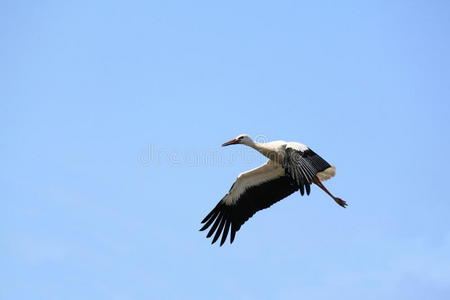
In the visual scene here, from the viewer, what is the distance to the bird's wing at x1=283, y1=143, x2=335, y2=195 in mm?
9180

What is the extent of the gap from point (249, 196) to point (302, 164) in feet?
4.99

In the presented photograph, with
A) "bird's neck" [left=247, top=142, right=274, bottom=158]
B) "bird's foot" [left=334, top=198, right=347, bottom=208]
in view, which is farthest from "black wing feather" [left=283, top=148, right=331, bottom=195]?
"bird's foot" [left=334, top=198, right=347, bottom=208]

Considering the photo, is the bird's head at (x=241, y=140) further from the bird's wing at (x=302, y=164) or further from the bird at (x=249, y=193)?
the bird's wing at (x=302, y=164)

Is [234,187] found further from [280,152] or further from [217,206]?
[280,152]

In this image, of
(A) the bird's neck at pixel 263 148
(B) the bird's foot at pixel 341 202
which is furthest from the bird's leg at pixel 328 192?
(A) the bird's neck at pixel 263 148

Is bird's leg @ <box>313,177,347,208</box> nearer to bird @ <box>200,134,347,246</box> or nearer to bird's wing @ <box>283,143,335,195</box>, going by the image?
bird @ <box>200,134,347,246</box>

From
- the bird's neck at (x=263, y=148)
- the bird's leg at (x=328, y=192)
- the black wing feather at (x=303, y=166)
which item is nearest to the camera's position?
the black wing feather at (x=303, y=166)

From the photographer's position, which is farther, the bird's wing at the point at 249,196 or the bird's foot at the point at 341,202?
the bird's foot at the point at 341,202

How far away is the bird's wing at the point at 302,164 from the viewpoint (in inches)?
361

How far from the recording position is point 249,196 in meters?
10.7

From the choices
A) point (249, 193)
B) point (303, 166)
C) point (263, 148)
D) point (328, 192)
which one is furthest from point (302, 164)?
point (328, 192)

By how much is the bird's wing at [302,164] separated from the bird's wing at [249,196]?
722 millimetres

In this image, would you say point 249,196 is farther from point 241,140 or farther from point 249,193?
point 241,140

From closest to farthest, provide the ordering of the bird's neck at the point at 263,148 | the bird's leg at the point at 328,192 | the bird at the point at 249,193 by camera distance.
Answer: the bird's neck at the point at 263,148
the bird at the point at 249,193
the bird's leg at the point at 328,192
